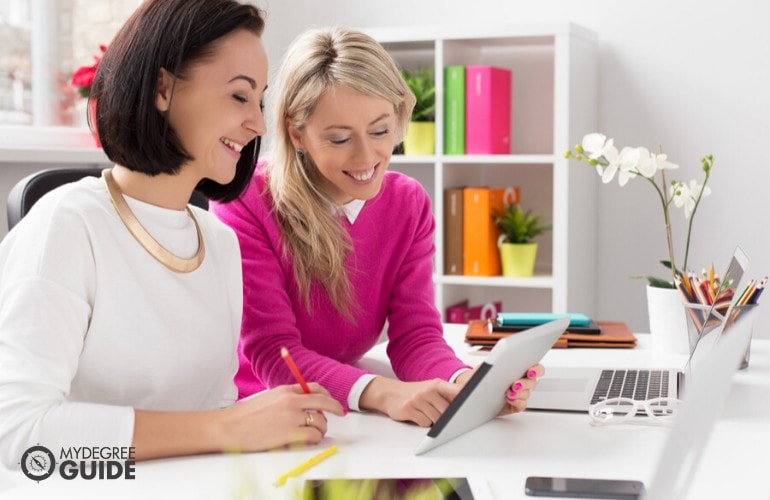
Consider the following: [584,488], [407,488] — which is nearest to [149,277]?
[407,488]

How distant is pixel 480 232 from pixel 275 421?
2017 millimetres

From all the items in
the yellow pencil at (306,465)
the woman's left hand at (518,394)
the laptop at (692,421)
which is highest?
the laptop at (692,421)

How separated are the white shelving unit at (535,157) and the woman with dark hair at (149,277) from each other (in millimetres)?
1705

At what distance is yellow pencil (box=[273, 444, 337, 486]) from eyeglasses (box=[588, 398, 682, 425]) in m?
0.39

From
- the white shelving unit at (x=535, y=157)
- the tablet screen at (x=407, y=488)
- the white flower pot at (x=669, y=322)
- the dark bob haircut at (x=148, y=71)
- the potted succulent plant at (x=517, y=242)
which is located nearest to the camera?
the tablet screen at (x=407, y=488)

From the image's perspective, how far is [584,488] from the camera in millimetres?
1064

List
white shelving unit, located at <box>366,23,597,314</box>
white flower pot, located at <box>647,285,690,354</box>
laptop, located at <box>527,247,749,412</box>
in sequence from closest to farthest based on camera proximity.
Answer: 1. laptop, located at <box>527,247,749,412</box>
2. white flower pot, located at <box>647,285,690,354</box>
3. white shelving unit, located at <box>366,23,597,314</box>

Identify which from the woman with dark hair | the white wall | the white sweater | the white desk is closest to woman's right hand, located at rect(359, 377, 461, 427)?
the white desk

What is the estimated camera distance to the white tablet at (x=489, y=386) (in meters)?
1.21

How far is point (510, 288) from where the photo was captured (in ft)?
11.3

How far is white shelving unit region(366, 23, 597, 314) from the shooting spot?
119 inches

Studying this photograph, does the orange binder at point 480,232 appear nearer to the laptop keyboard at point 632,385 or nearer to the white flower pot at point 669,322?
the white flower pot at point 669,322

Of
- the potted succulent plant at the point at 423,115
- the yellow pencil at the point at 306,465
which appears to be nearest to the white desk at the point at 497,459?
the yellow pencil at the point at 306,465

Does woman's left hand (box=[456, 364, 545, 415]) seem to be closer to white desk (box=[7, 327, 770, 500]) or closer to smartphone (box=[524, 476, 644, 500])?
white desk (box=[7, 327, 770, 500])
